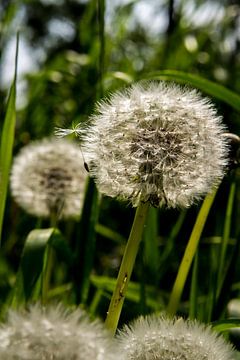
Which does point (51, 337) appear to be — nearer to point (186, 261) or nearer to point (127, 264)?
point (127, 264)

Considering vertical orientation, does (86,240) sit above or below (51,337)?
above

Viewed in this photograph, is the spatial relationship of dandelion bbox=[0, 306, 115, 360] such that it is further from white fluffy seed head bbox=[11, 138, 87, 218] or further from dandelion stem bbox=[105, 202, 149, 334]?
white fluffy seed head bbox=[11, 138, 87, 218]

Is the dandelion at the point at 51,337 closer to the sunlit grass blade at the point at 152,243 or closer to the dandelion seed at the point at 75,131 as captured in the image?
the dandelion seed at the point at 75,131

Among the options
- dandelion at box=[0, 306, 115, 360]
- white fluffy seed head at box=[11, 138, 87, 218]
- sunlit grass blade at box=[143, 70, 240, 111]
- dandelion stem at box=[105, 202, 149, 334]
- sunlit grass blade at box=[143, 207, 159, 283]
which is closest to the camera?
dandelion at box=[0, 306, 115, 360]

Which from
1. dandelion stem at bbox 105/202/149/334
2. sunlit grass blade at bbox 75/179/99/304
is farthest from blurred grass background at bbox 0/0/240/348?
dandelion stem at bbox 105/202/149/334

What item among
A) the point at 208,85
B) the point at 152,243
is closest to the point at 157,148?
the point at 208,85

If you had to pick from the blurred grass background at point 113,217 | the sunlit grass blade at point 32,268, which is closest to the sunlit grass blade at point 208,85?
the blurred grass background at point 113,217
